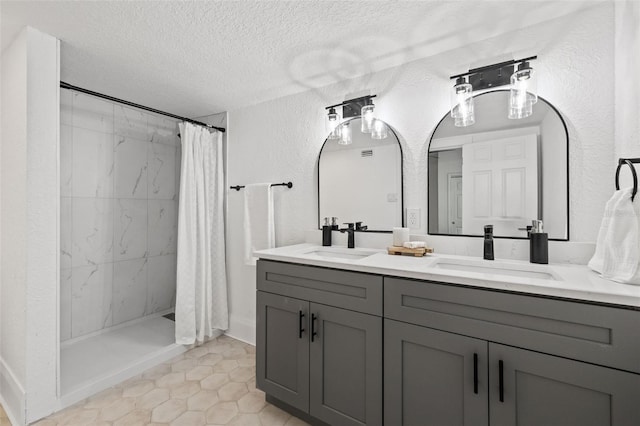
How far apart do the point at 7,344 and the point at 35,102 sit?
5.10 feet

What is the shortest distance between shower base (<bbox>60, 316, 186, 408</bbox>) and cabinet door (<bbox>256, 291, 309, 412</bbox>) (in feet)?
3.48

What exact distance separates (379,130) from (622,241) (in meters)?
1.38

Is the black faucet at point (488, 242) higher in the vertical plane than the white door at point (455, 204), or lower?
lower

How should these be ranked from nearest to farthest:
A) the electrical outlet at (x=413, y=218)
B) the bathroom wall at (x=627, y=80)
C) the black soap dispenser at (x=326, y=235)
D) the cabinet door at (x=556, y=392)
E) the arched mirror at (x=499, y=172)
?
the cabinet door at (x=556, y=392), the bathroom wall at (x=627, y=80), the arched mirror at (x=499, y=172), the electrical outlet at (x=413, y=218), the black soap dispenser at (x=326, y=235)

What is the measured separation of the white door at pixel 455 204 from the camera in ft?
5.89

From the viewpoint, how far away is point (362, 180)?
2.18 m

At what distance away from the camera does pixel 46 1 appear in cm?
143

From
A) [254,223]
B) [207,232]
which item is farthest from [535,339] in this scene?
[207,232]

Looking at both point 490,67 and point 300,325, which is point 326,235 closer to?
point 300,325

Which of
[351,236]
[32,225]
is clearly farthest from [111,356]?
[351,236]

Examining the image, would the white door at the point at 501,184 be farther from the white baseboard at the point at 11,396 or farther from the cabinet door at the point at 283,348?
the white baseboard at the point at 11,396

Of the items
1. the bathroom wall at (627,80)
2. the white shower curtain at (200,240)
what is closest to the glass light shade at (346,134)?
the white shower curtain at (200,240)

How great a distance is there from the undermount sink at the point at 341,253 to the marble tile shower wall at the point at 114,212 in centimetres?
211

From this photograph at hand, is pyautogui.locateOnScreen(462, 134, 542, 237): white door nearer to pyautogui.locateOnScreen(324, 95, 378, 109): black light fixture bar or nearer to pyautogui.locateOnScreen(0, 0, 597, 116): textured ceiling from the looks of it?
pyautogui.locateOnScreen(0, 0, 597, 116): textured ceiling
